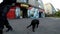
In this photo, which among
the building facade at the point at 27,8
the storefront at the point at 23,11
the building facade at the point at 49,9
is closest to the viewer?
the storefront at the point at 23,11

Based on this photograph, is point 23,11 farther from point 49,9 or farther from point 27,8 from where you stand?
point 49,9

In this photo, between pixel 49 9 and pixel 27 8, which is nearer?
pixel 27 8

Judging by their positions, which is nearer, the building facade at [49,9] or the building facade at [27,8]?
the building facade at [27,8]

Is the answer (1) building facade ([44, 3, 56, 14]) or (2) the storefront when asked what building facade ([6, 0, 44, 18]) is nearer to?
(2) the storefront

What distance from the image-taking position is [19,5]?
38906 millimetres

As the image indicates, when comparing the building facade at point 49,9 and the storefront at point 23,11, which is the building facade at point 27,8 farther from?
the building facade at point 49,9

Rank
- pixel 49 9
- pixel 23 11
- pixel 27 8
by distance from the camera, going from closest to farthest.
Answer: pixel 23 11
pixel 27 8
pixel 49 9

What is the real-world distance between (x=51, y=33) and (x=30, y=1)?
37078 mm

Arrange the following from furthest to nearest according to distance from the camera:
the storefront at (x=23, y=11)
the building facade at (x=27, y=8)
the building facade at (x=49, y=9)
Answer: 1. the building facade at (x=49, y=9)
2. the building facade at (x=27, y=8)
3. the storefront at (x=23, y=11)

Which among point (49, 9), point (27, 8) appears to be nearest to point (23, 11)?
point (27, 8)

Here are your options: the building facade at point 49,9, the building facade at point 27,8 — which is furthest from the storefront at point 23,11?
the building facade at point 49,9

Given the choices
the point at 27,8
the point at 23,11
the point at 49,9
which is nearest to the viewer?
the point at 23,11

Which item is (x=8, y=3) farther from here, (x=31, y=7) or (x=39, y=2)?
(x=39, y=2)

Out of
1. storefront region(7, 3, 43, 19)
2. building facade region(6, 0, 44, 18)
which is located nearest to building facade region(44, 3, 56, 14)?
building facade region(6, 0, 44, 18)
